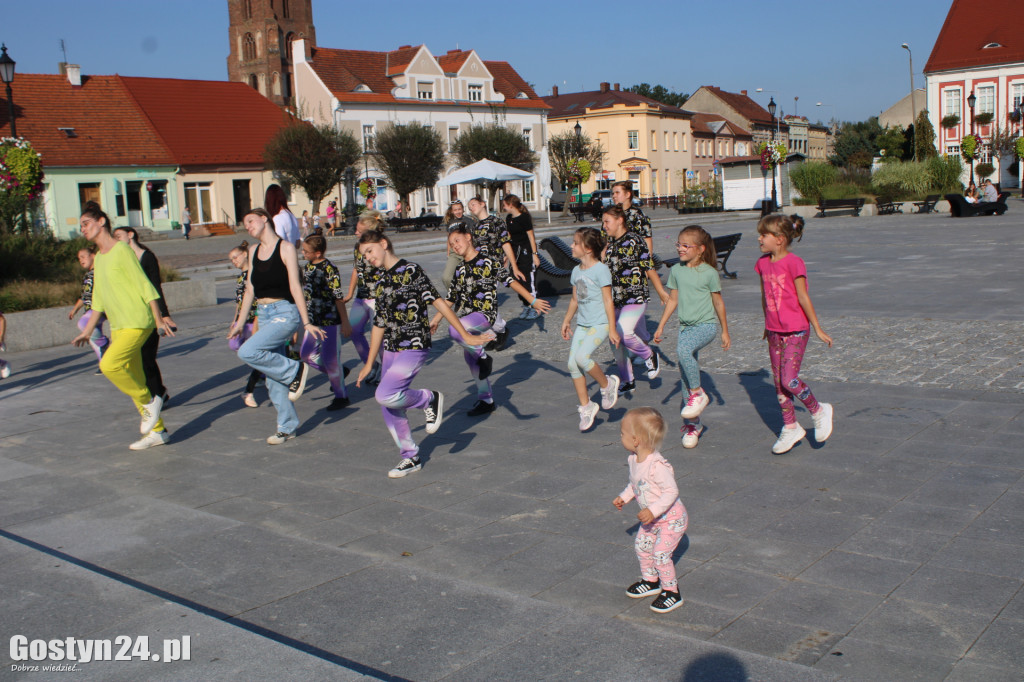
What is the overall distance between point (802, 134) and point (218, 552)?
4527 inches

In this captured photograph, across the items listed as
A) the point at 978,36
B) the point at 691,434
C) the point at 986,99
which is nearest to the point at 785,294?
the point at 691,434

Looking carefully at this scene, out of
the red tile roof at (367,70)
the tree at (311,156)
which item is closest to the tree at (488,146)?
the red tile roof at (367,70)

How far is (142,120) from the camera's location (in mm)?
47438

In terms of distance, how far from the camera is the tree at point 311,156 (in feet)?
152

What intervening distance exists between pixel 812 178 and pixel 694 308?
1494 inches

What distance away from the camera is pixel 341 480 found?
6.10 meters

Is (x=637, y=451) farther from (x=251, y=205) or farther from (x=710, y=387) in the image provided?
(x=251, y=205)

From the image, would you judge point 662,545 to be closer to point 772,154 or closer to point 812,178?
point 772,154

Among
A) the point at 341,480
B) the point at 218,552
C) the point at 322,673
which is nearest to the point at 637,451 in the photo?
the point at 322,673

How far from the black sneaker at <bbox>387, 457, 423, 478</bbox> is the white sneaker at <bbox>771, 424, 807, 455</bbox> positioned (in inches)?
95.1

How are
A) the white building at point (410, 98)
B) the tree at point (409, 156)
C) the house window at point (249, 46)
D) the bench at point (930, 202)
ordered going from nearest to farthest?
the bench at point (930, 202) < the tree at point (409, 156) < the white building at point (410, 98) < the house window at point (249, 46)

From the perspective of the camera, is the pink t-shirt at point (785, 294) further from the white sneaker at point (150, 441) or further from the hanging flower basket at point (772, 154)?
the hanging flower basket at point (772, 154)

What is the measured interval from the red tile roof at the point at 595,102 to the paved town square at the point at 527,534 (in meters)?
71.9

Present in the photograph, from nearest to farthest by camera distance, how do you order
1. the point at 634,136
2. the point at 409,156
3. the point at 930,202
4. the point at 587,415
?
the point at 587,415, the point at 930,202, the point at 409,156, the point at 634,136
